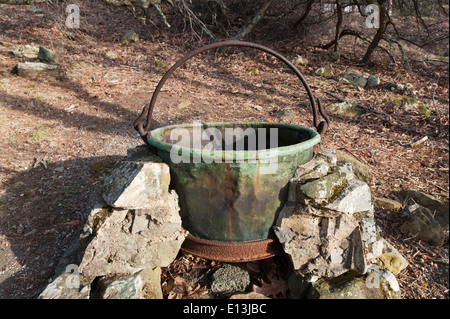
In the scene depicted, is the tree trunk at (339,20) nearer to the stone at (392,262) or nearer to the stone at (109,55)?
the stone at (109,55)

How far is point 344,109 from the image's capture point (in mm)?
5441

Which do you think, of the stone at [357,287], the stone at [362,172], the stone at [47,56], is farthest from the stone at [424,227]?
the stone at [47,56]

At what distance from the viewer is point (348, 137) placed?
4598mm

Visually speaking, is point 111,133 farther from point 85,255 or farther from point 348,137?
point 348,137

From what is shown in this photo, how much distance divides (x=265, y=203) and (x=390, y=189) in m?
2.14

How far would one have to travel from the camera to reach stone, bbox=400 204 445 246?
2.61 m

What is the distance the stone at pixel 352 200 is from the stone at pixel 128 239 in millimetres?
1176

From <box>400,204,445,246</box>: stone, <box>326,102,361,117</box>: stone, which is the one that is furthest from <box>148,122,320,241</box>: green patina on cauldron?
<box>326,102,361,117</box>: stone

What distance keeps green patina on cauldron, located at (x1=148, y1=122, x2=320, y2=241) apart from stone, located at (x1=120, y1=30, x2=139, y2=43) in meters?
7.98

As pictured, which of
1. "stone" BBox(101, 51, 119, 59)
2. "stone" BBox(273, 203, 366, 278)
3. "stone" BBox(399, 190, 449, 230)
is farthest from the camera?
"stone" BBox(101, 51, 119, 59)

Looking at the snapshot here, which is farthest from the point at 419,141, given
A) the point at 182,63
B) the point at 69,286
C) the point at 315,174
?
the point at 69,286

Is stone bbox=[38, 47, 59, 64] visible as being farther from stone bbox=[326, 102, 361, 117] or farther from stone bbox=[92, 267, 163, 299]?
stone bbox=[92, 267, 163, 299]

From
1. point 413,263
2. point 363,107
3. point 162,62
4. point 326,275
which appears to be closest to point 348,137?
point 363,107
